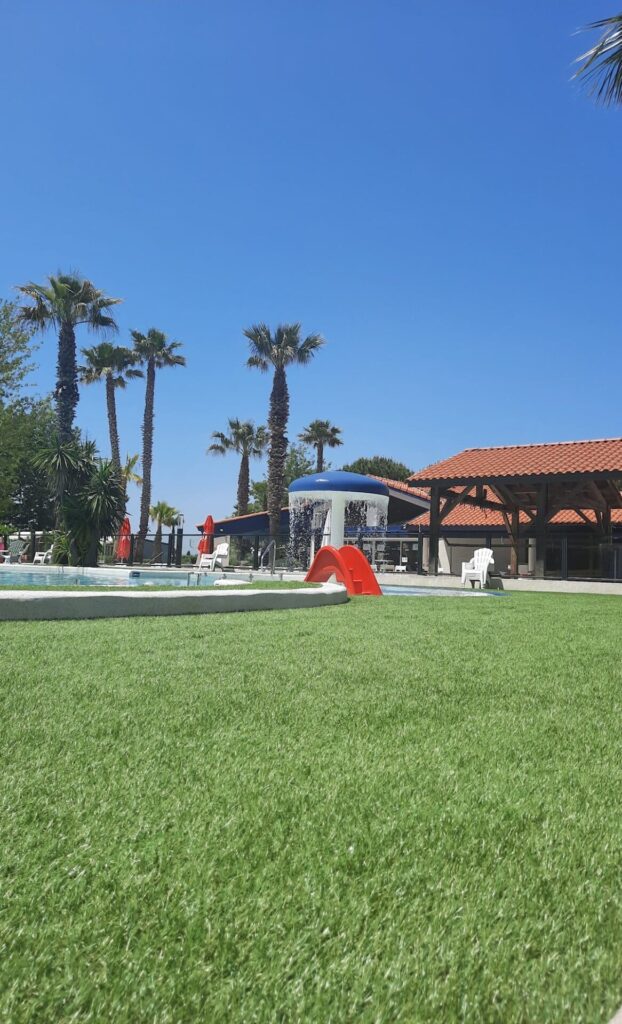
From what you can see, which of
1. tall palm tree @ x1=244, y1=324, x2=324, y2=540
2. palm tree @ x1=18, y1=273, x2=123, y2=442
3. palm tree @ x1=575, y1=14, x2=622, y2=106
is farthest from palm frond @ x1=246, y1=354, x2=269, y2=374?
palm tree @ x1=575, y1=14, x2=622, y2=106

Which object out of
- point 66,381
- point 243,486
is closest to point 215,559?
point 66,381

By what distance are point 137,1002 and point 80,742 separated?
1731 millimetres

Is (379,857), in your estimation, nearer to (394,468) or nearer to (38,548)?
(38,548)

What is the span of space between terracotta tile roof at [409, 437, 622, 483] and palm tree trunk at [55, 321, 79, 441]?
20.0 meters

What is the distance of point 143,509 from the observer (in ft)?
126

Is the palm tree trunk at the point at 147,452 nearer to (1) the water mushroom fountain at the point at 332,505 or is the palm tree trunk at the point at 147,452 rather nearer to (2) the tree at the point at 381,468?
(1) the water mushroom fountain at the point at 332,505

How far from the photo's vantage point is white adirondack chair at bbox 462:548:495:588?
17484 mm

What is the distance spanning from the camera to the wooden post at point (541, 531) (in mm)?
18000

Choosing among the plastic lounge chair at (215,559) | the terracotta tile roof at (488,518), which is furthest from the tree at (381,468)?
the plastic lounge chair at (215,559)

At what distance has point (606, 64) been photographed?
11.0 meters

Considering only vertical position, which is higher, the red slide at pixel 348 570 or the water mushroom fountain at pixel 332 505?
the water mushroom fountain at pixel 332 505

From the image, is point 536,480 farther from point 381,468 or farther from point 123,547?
point 381,468

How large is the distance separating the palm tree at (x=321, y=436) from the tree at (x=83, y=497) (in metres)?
26.0

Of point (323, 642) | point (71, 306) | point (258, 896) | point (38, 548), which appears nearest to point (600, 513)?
point (323, 642)
